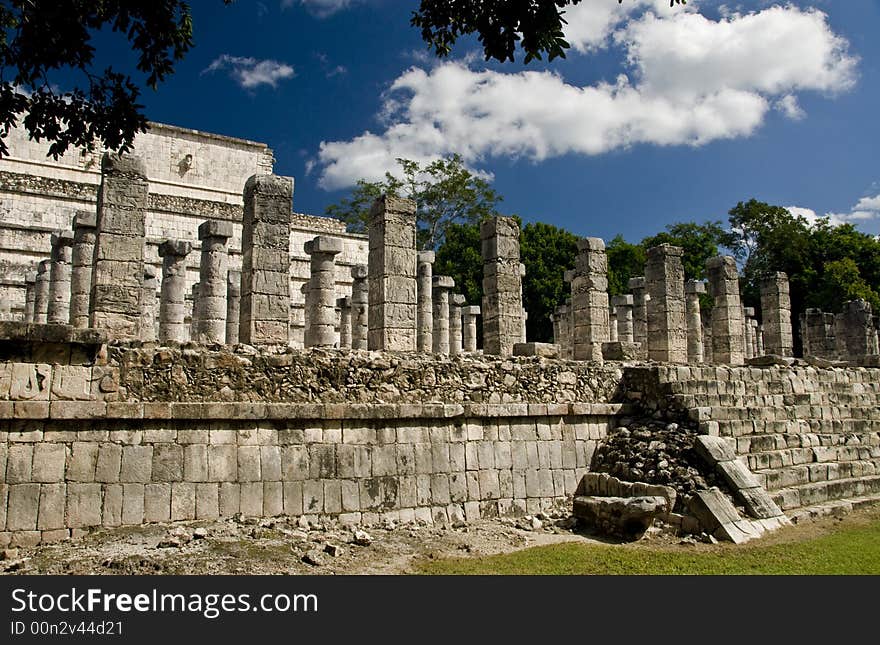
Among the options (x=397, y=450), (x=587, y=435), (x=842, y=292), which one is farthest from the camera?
(x=842, y=292)

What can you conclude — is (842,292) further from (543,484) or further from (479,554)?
(479,554)

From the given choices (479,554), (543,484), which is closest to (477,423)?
(543,484)

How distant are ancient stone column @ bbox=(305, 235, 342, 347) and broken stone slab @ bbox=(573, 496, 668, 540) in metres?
5.78

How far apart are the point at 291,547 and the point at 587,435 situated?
16.6 ft

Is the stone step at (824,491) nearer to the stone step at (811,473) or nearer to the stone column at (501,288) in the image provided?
the stone step at (811,473)

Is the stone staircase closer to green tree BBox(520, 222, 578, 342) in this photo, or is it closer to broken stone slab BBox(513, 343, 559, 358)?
broken stone slab BBox(513, 343, 559, 358)

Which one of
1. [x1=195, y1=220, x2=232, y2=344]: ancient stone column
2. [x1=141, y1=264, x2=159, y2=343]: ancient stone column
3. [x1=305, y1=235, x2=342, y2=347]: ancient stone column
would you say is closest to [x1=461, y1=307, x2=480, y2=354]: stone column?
[x1=141, y1=264, x2=159, y2=343]: ancient stone column

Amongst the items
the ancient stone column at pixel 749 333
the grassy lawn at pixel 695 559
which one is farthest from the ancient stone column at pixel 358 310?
the ancient stone column at pixel 749 333

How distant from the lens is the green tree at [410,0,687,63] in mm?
7105

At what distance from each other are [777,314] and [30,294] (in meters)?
20.7

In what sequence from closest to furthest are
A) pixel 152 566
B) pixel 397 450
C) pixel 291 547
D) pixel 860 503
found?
pixel 152 566
pixel 291 547
pixel 397 450
pixel 860 503

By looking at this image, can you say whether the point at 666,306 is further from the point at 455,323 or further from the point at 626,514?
the point at 455,323

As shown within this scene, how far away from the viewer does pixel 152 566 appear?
20.6 ft

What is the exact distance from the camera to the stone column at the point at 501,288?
40.2 feet
